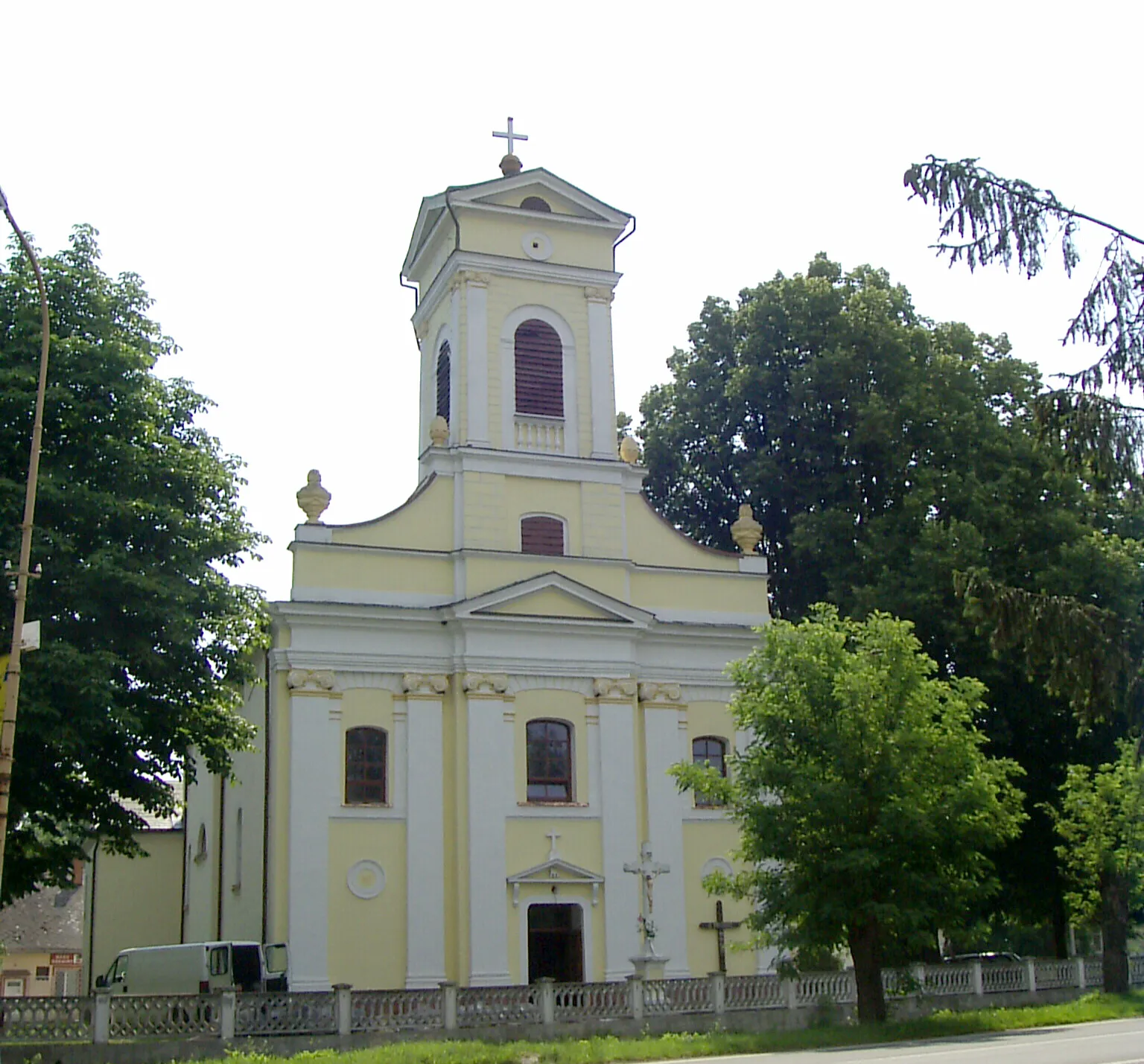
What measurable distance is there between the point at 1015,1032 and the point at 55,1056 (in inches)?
545

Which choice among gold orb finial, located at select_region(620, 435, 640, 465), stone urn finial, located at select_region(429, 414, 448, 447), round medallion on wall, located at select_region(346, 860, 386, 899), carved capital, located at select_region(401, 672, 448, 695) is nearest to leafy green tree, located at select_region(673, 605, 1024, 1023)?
carved capital, located at select_region(401, 672, 448, 695)

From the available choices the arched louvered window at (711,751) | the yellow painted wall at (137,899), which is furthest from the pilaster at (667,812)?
the yellow painted wall at (137,899)

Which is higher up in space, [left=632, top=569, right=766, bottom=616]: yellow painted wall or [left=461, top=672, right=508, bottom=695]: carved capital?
[left=632, top=569, right=766, bottom=616]: yellow painted wall

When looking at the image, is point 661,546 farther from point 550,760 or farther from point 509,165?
point 509,165

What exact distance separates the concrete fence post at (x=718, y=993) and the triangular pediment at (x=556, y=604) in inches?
336

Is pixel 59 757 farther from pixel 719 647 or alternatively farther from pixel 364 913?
pixel 719 647

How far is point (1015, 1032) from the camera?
69.8ft

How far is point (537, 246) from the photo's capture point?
32.8 metres

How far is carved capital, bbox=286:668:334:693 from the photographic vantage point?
1110 inches

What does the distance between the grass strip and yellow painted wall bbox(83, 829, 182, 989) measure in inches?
767

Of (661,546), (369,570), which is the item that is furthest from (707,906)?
(369,570)

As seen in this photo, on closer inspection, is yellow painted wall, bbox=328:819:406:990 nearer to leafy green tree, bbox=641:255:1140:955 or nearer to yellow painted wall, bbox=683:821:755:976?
yellow painted wall, bbox=683:821:755:976

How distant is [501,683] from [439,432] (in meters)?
5.77

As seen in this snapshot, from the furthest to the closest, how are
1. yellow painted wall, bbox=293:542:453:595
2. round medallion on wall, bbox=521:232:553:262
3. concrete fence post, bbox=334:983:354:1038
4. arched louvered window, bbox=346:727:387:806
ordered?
round medallion on wall, bbox=521:232:553:262
yellow painted wall, bbox=293:542:453:595
arched louvered window, bbox=346:727:387:806
concrete fence post, bbox=334:983:354:1038
